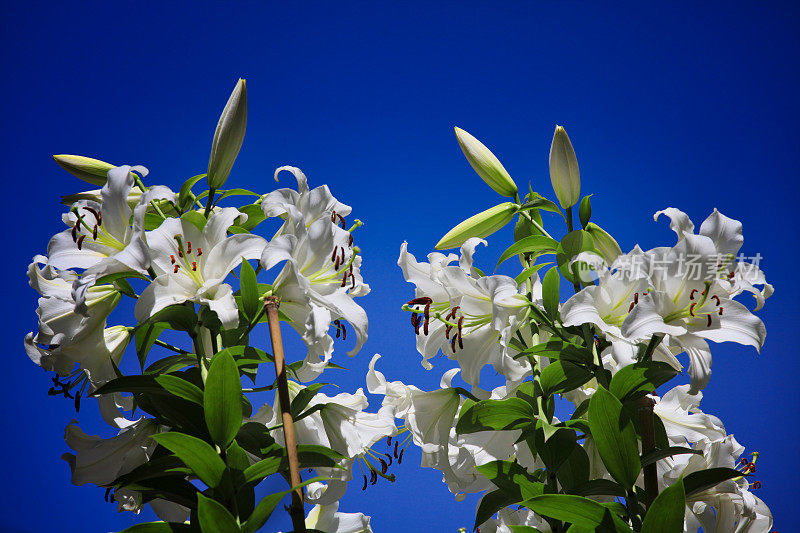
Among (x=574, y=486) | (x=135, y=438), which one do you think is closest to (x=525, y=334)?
(x=574, y=486)

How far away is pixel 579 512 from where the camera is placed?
60 cm

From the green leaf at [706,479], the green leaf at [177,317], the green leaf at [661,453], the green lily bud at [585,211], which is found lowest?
the green leaf at [706,479]

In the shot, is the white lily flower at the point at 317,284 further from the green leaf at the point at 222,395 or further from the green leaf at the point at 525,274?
the green leaf at the point at 525,274

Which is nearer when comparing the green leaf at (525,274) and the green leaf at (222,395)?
the green leaf at (222,395)

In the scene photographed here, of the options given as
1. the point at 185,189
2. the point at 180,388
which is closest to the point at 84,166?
the point at 185,189

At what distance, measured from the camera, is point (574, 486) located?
2.36 ft

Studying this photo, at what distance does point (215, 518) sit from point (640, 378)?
44 cm

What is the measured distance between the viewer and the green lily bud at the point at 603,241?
75cm

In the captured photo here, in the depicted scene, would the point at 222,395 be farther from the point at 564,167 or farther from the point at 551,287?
the point at 564,167

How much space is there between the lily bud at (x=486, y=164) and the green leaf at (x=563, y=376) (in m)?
0.26

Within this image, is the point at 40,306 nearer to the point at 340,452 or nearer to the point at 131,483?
the point at 131,483

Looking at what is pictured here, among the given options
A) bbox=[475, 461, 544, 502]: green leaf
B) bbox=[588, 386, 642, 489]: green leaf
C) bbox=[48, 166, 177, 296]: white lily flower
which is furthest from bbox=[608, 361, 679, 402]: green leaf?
bbox=[48, 166, 177, 296]: white lily flower

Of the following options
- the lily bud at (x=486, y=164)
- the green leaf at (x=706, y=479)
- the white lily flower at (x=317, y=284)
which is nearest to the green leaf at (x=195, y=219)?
the white lily flower at (x=317, y=284)

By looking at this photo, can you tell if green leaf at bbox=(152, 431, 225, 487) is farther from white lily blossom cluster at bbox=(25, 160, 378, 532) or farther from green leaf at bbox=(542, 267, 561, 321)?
green leaf at bbox=(542, 267, 561, 321)
